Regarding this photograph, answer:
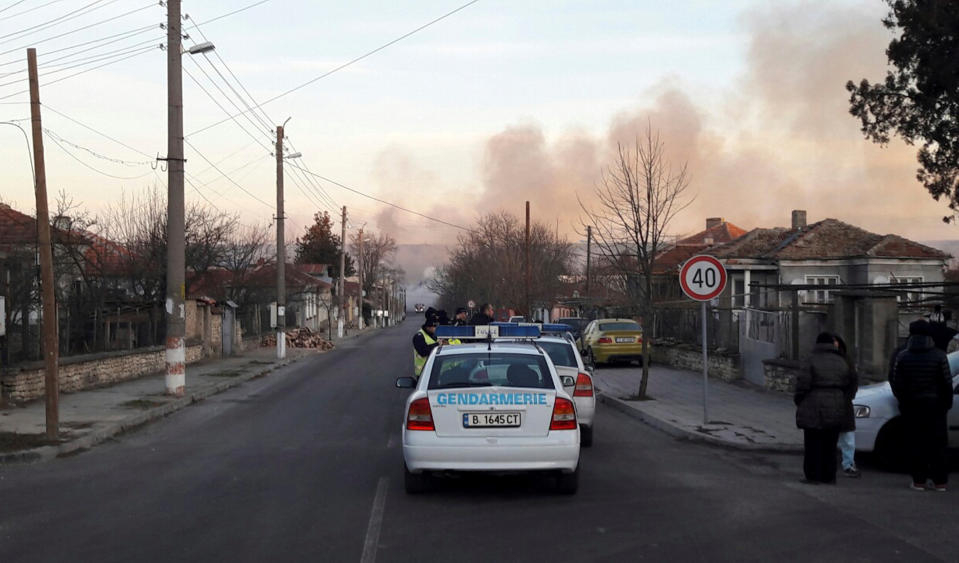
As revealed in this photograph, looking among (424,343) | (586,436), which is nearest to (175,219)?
(424,343)

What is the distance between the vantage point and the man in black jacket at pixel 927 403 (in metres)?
9.05

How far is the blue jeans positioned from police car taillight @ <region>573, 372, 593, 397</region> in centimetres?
342

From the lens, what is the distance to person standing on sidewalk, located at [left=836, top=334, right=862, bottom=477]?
9375 mm

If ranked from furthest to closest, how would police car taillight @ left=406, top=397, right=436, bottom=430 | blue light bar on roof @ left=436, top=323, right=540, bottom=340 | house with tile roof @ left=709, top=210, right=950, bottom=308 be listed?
house with tile roof @ left=709, top=210, right=950, bottom=308, blue light bar on roof @ left=436, top=323, right=540, bottom=340, police car taillight @ left=406, top=397, right=436, bottom=430

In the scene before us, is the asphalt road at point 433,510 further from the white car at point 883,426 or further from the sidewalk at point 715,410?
the sidewalk at point 715,410

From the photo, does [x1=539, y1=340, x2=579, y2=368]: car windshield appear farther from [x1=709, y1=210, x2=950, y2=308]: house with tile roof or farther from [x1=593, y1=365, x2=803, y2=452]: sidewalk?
[x1=709, y1=210, x2=950, y2=308]: house with tile roof

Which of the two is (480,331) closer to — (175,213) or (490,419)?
(490,419)

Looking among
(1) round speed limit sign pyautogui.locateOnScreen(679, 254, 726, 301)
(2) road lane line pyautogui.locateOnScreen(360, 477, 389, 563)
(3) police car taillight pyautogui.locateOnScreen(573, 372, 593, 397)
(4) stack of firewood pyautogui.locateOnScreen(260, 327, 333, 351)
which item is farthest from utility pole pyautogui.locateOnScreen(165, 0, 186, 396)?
(4) stack of firewood pyautogui.locateOnScreen(260, 327, 333, 351)

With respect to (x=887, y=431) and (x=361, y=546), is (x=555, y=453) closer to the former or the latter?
(x=361, y=546)

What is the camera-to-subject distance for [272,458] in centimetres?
1135

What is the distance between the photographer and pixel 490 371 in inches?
354

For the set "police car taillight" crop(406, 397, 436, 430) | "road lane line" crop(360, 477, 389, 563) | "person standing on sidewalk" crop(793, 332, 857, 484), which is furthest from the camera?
"person standing on sidewalk" crop(793, 332, 857, 484)

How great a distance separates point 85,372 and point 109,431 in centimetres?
732

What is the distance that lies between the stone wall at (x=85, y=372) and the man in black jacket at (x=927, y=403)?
1488 cm
